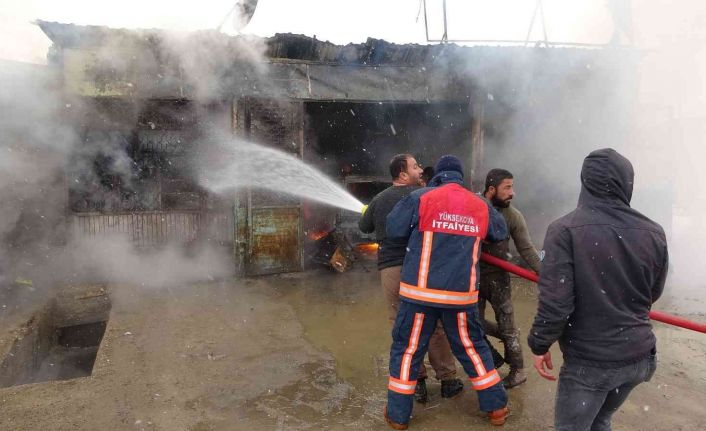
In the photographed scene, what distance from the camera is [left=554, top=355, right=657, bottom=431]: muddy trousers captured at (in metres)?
2.57

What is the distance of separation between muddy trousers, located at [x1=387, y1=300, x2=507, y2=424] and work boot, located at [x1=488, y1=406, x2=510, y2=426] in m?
0.06

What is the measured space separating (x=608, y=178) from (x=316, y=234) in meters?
6.92

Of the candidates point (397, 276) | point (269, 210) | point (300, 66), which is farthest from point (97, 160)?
point (397, 276)

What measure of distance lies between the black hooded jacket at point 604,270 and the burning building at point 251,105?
5.91 meters

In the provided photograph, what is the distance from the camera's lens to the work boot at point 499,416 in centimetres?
369

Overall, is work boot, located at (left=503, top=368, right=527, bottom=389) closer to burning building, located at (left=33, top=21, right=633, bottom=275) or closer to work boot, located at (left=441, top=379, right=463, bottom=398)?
work boot, located at (left=441, top=379, right=463, bottom=398)

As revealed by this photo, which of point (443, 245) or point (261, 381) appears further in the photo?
point (261, 381)

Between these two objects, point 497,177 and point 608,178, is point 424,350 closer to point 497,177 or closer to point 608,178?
point 497,177

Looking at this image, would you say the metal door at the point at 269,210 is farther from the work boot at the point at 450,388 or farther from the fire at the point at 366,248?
the work boot at the point at 450,388

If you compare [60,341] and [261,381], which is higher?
[261,381]

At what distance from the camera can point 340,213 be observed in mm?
9766

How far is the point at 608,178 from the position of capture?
8.29 ft

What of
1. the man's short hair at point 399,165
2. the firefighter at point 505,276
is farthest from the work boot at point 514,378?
the man's short hair at point 399,165

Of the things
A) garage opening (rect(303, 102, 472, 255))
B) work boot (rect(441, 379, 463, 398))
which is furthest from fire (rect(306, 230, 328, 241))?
work boot (rect(441, 379, 463, 398))
